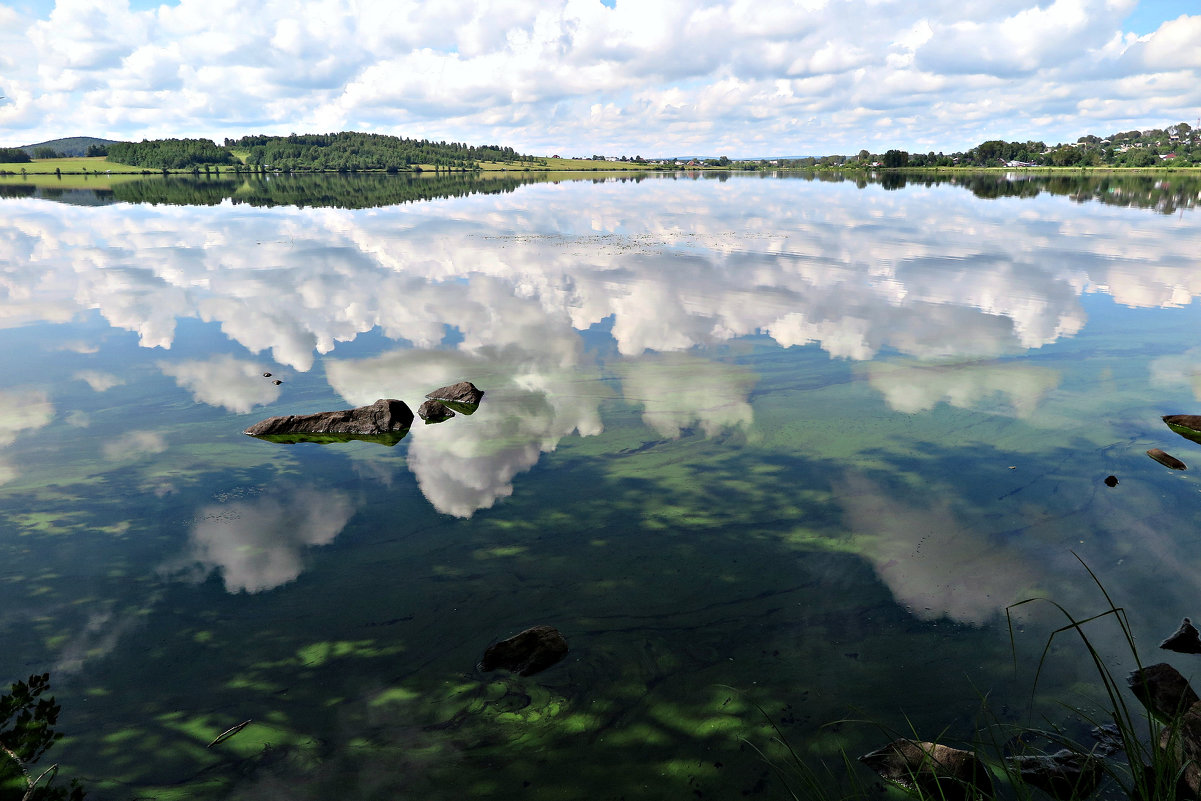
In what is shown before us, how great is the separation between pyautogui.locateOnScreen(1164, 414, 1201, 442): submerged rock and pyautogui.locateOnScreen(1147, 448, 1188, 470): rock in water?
1135mm

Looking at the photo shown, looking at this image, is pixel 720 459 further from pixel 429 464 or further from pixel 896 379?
pixel 896 379

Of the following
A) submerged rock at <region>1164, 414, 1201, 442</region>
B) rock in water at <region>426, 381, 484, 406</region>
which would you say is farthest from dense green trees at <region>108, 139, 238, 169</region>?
submerged rock at <region>1164, 414, 1201, 442</region>

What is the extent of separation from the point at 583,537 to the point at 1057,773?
14.7 ft

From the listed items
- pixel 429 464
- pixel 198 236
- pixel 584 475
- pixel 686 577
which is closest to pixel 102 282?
pixel 198 236

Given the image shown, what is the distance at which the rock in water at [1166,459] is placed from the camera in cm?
866

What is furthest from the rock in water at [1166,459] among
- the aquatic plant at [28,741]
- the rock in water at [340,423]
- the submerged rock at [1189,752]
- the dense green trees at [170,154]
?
the dense green trees at [170,154]

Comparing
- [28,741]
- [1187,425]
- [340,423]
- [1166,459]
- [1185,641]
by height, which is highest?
[340,423]

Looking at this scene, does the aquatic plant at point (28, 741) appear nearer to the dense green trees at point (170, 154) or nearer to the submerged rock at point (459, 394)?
the submerged rock at point (459, 394)

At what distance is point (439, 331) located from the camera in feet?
52.3

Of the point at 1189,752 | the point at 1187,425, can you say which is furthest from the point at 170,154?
the point at 1189,752

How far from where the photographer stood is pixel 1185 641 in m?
5.45

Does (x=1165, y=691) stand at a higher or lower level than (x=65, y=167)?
lower

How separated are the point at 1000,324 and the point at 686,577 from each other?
535 inches

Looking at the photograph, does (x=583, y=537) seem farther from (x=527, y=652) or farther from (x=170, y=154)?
(x=170, y=154)
